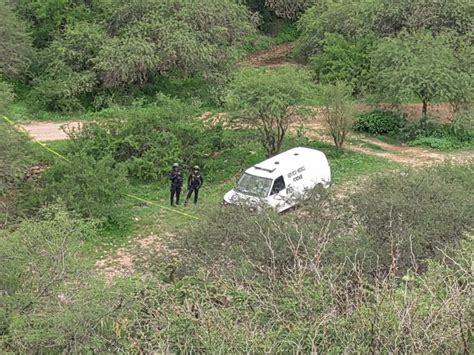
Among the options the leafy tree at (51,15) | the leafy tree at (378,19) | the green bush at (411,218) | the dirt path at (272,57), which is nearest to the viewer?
the green bush at (411,218)

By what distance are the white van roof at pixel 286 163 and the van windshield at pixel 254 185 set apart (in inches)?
4.6

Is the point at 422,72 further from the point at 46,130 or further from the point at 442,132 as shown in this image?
the point at 46,130

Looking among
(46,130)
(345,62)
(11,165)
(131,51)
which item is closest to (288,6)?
(345,62)

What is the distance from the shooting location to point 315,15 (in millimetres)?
33938

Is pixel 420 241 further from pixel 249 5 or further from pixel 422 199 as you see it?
pixel 249 5

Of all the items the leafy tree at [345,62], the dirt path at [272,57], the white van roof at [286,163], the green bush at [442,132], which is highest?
the leafy tree at [345,62]

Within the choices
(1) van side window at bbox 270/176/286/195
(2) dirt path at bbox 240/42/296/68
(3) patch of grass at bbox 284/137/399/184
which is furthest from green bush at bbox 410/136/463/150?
(2) dirt path at bbox 240/42/296/68

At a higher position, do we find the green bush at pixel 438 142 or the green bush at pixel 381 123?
the green bush at pixel 381 123

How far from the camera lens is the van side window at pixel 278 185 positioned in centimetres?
1858

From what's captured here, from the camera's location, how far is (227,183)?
2162cm

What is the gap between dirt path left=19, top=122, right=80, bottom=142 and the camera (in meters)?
25.0

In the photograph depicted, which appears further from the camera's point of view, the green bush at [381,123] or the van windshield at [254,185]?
the green bush at [381,123]

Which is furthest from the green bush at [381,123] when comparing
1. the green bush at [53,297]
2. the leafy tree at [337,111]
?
the green bush at [53,297]

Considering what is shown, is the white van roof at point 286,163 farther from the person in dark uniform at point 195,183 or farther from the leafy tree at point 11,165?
the leafy tree at point 11,165
